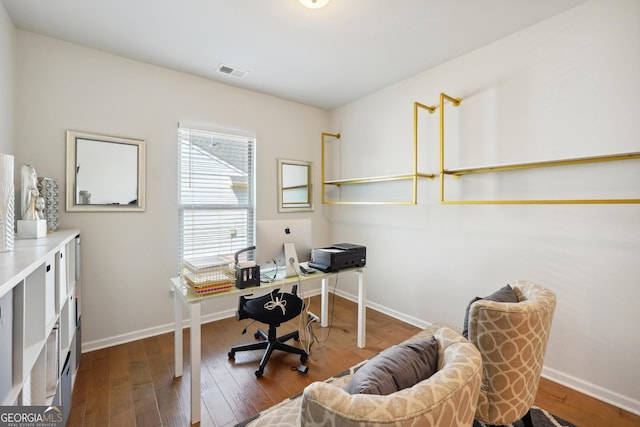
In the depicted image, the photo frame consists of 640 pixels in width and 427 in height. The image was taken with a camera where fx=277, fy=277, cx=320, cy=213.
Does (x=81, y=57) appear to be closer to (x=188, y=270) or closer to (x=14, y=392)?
(x=188, y=270)

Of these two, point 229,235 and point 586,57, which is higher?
point 586,57

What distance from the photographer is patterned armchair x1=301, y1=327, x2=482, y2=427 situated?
0.58 metres

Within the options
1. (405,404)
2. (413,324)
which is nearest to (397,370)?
(405,404)

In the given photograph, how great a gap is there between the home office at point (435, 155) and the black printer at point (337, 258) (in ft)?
2.73

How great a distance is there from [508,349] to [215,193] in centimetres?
285

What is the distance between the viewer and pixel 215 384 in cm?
198

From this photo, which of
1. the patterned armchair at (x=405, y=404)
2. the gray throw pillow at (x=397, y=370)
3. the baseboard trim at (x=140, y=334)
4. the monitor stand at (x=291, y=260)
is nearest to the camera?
the patterned armchair at (x=405, y=404)

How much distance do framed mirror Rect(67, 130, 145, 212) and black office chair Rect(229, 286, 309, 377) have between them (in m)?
1.43

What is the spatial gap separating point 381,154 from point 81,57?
298 centimetres

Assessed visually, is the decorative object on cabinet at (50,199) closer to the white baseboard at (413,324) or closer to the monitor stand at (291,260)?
the white baseboard at (413,324)

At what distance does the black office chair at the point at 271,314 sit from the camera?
2107 mm

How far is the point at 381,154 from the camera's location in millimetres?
3297

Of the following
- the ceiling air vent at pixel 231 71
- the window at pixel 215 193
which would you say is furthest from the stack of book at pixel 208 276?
the ceiling air vent at pixel 231 71

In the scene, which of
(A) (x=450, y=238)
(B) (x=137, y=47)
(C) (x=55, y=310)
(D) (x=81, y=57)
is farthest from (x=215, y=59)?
(A) (x=450, y=238)
